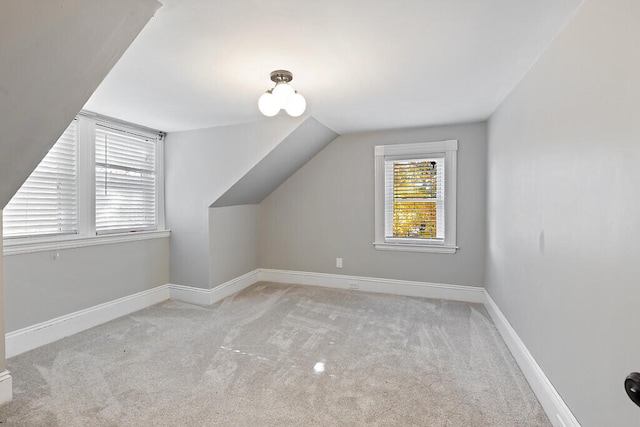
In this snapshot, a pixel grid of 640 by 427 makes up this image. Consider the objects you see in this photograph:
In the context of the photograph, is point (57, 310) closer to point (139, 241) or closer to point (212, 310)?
point (139, 241)

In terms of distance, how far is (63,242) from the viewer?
2822mm

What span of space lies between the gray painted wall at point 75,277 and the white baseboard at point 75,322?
50 mm

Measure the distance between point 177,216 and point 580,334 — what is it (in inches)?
151

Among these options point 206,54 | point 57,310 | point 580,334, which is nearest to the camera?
point 580,334

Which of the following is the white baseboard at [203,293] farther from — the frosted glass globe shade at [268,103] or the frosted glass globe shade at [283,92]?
the frosted glass globe shade at [283,92]

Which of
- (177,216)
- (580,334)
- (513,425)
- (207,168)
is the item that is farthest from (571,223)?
(177,216)

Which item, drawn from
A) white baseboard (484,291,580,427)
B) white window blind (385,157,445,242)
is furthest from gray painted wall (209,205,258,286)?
white baseboard (484,291,580,427)

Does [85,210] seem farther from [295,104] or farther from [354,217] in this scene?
[354,217]

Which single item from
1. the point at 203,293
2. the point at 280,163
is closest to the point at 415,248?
the point at 280,163

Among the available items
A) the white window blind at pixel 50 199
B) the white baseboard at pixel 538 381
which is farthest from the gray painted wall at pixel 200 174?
the white baseboard at pixel 538 381

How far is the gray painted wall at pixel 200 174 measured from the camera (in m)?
3.51

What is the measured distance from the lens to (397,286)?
13.2ft

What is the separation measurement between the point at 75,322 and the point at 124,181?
147 centimetres

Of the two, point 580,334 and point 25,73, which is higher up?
point 25,73
